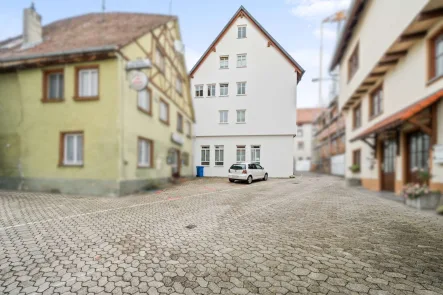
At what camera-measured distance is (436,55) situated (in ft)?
24.3

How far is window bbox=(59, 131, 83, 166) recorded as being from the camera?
10.2 m

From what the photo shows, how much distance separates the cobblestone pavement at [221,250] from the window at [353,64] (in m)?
10.4

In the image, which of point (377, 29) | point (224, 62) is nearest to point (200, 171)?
point (224, 62)

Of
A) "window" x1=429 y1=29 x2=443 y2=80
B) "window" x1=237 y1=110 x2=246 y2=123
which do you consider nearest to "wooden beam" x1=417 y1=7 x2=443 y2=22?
"window" x1=429 y1=29 x2=443 y2=80

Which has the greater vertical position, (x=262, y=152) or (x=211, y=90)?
(x=211, y=90)

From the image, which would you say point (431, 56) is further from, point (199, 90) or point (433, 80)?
point (199, 90)

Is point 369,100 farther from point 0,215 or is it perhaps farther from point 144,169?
point 0,215

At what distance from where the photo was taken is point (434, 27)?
7281mm

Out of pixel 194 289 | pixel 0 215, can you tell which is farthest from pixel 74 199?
pixel 194 289

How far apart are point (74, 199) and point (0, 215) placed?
2646 mm

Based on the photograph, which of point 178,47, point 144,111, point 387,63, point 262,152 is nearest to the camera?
point 262,152

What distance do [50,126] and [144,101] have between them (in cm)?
434

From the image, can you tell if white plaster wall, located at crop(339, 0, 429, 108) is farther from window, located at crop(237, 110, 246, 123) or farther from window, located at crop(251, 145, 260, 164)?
window, located at crop(251, 145, 260, 164)

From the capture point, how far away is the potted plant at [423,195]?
6.92m
